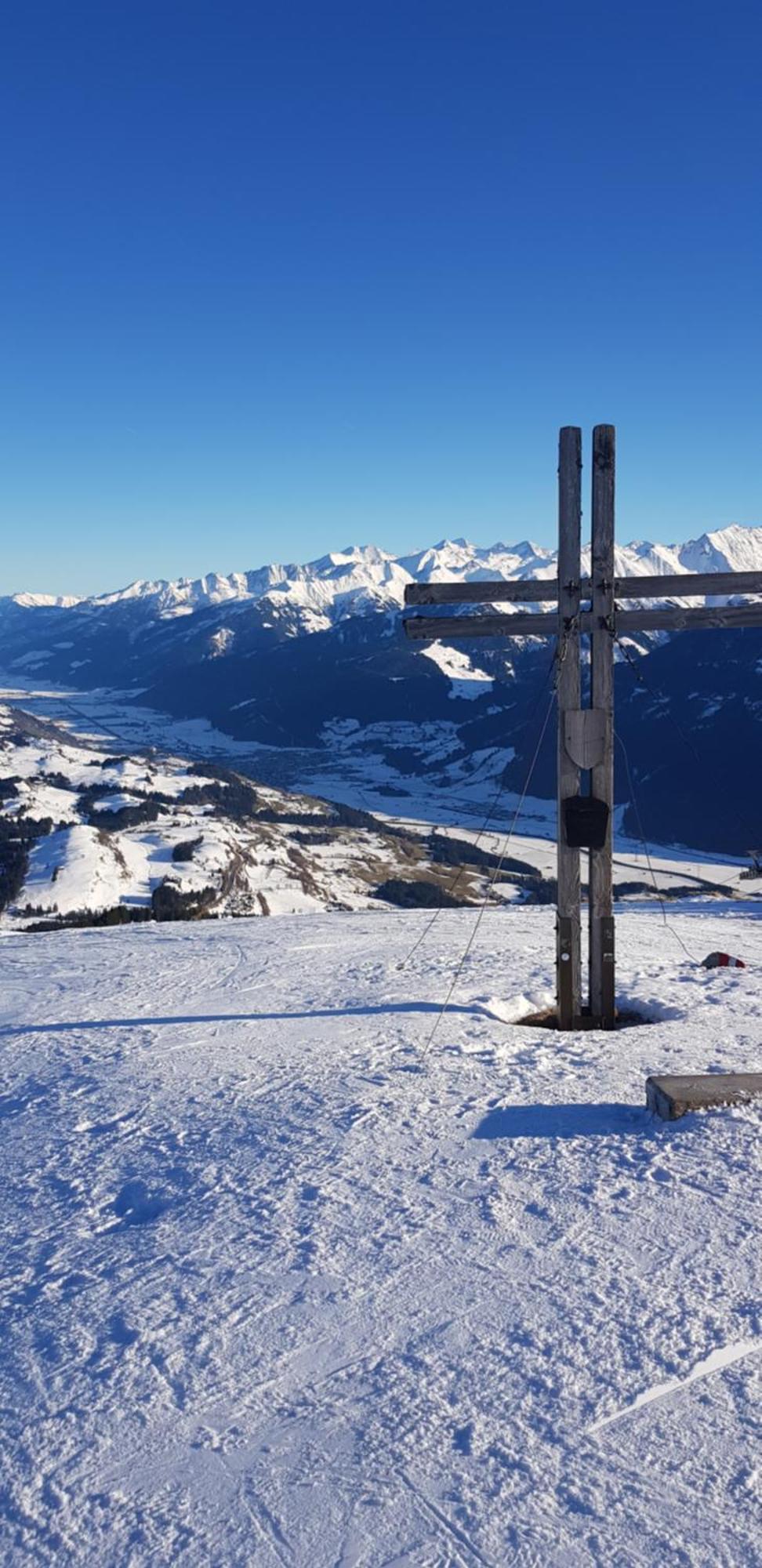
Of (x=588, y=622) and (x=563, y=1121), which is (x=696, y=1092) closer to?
(x=563, y=1121)

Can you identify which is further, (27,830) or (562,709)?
(27,830)

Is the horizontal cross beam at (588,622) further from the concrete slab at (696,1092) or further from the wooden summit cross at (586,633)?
the concrete slab at (696,1092)

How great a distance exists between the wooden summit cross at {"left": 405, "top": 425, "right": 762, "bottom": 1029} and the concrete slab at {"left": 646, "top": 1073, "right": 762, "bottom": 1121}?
2.74m

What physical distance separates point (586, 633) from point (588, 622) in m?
0.14

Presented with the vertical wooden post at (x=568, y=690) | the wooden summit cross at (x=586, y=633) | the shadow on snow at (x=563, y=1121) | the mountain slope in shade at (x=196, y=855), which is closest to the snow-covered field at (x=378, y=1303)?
the shadow on snow at (x=563, y=1121)

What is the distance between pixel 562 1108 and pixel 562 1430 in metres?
3.37

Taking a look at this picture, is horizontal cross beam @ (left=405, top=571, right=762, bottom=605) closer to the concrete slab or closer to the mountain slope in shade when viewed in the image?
the concrete slab

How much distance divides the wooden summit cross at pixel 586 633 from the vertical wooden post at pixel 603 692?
0.01 m

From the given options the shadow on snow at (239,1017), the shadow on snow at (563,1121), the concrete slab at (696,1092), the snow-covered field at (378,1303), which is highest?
the concrete slab at (696,1092)

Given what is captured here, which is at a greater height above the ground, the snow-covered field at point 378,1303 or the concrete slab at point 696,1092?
the concrete slab at point 696,1092

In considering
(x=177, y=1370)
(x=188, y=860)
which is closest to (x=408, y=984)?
(x=177, y=1370)

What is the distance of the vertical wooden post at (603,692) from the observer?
988 centimetres

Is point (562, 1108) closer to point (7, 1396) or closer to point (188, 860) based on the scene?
point (7, 1396)

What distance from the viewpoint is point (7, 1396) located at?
4.53 meters
